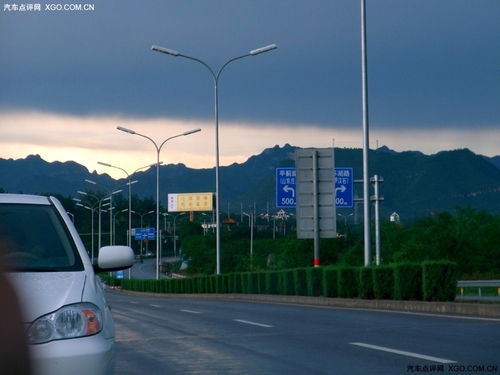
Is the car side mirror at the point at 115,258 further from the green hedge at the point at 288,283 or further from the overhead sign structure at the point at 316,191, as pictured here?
the green hedge at the point at 288,283

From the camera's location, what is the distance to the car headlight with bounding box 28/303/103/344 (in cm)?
420

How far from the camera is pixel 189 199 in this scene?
586 feet

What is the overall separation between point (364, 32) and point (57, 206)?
21377 mm

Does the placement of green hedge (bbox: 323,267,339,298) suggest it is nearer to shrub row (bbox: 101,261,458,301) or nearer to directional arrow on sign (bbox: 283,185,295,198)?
shrub row (bbox: 101,261,458,301)

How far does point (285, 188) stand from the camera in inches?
1533

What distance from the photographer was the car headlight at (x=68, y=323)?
4.20 m

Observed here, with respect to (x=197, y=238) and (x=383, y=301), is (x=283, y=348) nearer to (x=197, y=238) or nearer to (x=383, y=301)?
(x=383, y=301)

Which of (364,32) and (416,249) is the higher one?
(364,32)

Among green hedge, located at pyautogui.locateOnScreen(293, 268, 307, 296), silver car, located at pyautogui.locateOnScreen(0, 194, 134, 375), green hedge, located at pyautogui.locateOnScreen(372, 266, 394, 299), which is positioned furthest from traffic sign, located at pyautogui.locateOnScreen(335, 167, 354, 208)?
silver car, located at pyautogui.locateOnScreen(0, 194, 134, 375)

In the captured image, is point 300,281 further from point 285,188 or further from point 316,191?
point 285,188

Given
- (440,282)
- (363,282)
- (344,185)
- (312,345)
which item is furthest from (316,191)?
(312,345)

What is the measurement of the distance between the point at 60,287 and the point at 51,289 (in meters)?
0.07

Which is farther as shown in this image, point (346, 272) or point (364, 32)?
point (364, 32)

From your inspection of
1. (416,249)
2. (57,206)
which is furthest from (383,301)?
(416,249)
